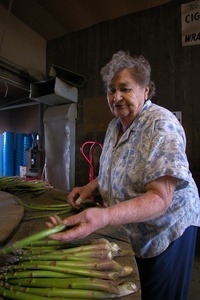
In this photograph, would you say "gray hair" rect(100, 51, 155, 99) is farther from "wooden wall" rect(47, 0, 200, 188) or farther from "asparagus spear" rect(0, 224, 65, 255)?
"wooden wall" rect(47, 0, 200, 188)

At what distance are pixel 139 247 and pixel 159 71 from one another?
102 inches

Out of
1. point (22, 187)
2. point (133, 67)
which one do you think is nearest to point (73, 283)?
point (133, 67)

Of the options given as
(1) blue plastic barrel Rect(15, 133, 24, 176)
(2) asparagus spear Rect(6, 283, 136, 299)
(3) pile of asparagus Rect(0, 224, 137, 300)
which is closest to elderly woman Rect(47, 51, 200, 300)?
(3) pile of asparagus Rect(0, 224, 137, 300)

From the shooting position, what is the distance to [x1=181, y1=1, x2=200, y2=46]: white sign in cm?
295

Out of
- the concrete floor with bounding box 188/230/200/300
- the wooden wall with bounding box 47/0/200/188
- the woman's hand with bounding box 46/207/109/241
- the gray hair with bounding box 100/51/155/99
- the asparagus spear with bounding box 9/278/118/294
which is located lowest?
the concrete floor with bounding box 188/230/200/300

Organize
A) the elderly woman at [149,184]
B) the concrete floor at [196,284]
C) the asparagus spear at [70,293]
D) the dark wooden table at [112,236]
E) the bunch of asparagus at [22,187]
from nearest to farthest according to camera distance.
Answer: the asparagus spear at [70,293]
the dark wooden table at [112,236]
the elderly woman at [149,184]
the bunch of asparagus at [22,187]
the concrete floor at [196,284]

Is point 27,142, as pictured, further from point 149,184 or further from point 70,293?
point 70,293

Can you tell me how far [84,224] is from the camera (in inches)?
28.6

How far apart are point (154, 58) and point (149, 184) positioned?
2.72m

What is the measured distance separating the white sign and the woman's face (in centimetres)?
213

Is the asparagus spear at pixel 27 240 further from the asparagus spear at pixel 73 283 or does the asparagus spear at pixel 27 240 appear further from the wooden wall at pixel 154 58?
the wooden wall at pixel 154 58

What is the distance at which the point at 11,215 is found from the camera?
1.17 meters

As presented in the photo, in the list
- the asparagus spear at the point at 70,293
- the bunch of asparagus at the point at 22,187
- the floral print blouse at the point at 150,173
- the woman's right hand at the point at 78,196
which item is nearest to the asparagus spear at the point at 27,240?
the asparagus spear at the point at 70,293

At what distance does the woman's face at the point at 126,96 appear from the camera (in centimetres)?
127
